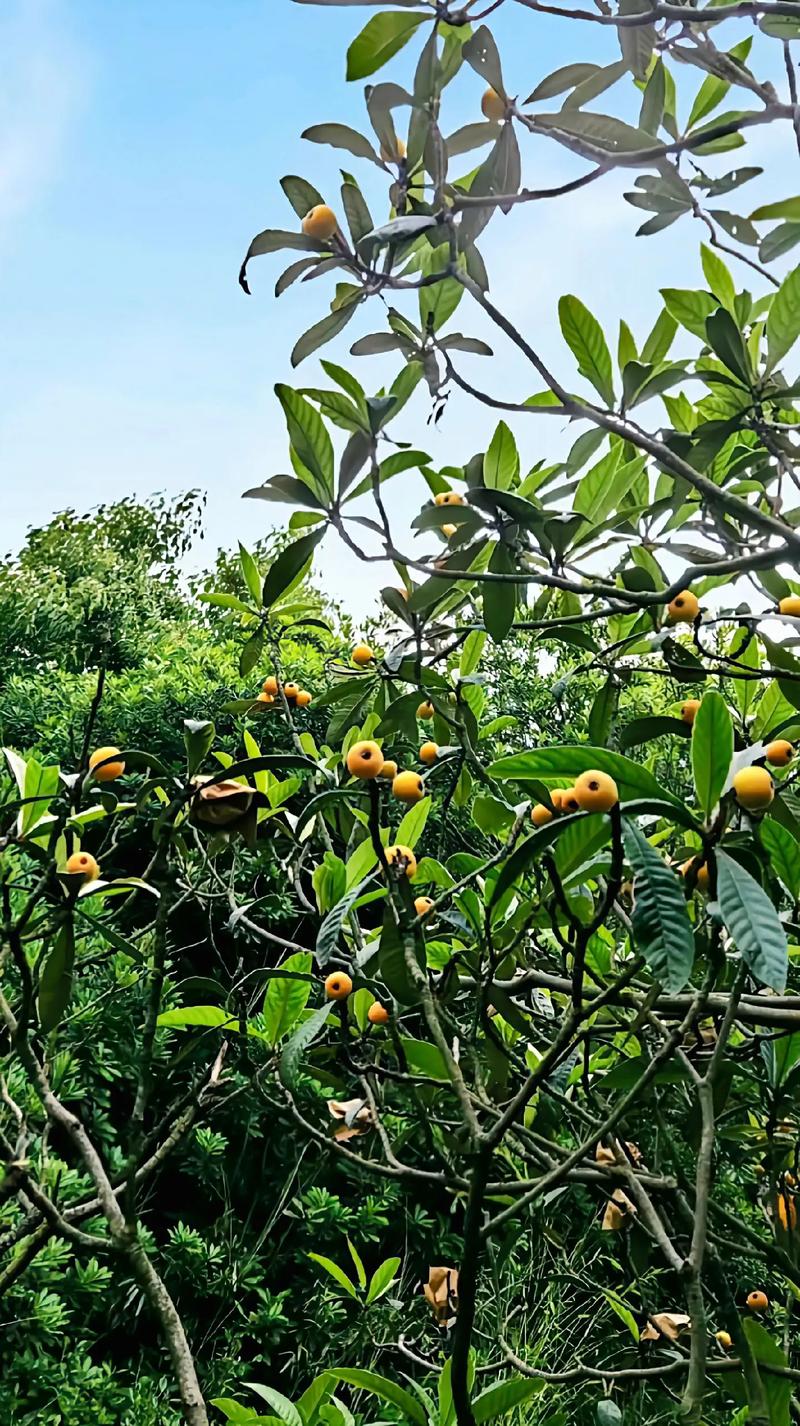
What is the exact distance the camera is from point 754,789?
742 millimetres

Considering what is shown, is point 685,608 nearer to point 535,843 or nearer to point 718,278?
point 718,278

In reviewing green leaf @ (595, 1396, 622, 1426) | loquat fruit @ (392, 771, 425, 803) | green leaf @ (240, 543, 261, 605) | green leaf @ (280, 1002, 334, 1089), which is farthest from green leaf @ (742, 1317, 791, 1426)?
green leaf @ (240, 543, 261, 605)

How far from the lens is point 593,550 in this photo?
1.55 m

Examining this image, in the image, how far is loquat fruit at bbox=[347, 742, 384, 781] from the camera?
0.93 meters

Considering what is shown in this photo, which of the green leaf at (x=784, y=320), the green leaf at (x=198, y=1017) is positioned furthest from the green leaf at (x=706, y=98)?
the green leaf at (x=198, y=1017)

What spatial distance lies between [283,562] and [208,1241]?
2.51 m

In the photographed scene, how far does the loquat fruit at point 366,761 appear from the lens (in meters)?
0.93

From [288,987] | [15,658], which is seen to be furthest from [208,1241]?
[15,658]

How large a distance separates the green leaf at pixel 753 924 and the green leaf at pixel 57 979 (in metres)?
0.59

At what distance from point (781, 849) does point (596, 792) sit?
335 mm

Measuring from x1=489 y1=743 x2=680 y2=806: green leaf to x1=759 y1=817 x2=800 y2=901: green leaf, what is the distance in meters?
0.23

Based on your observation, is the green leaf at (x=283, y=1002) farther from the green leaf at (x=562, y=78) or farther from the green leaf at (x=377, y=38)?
the green leaf at (x=562, y=78)

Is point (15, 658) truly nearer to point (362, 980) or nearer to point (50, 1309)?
point (50, 1309)

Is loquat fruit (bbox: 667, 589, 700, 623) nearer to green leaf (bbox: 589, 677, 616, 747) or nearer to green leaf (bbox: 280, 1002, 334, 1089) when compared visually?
green leaf (bbox: 589, 677, 616, 747)
